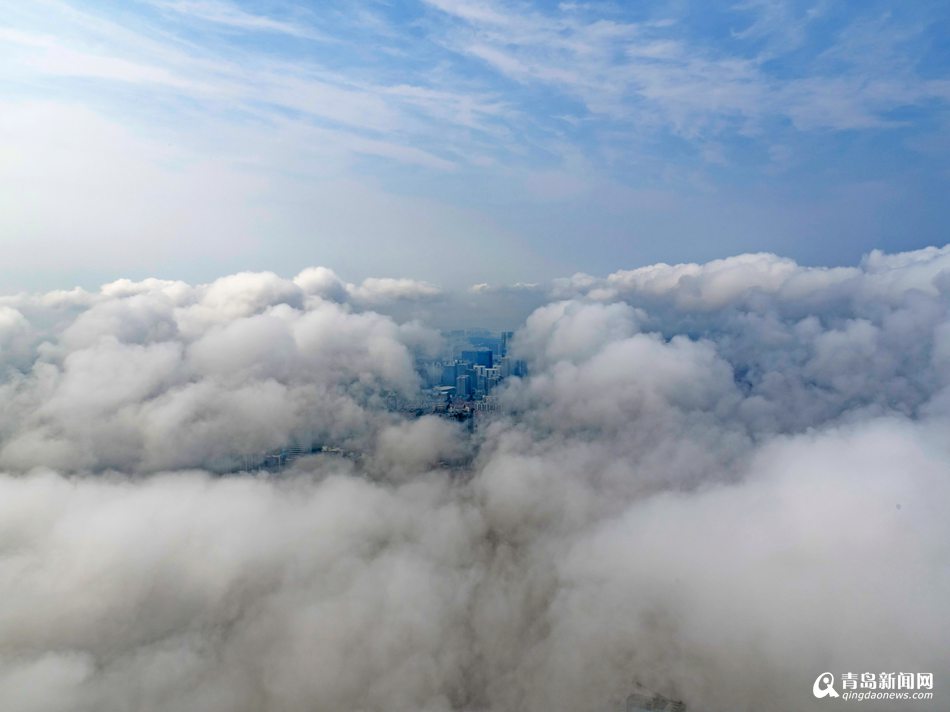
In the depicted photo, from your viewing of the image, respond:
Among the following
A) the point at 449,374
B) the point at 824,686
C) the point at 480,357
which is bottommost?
the point at 824,686

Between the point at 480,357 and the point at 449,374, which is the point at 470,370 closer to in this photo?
the point at 480,357

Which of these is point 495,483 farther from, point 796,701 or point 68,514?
point 68,514

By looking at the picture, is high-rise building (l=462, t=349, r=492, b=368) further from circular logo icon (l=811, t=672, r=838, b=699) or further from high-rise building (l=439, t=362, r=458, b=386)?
circular logo icon (l=811, t=672, r=838, b=699)

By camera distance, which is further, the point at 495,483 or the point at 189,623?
the point at 495,483

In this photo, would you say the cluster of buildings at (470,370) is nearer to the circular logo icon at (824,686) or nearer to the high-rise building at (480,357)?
the high-rise building at (480,357)

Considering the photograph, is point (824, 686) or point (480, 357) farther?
point (480, 357)

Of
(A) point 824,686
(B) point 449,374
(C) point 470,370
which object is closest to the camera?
(A) point 824,686

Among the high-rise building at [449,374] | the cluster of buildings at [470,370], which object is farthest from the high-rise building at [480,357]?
the high-rise building at [449,374]

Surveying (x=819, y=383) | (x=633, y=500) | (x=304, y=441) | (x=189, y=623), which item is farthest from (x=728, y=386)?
(x=189, y=623)

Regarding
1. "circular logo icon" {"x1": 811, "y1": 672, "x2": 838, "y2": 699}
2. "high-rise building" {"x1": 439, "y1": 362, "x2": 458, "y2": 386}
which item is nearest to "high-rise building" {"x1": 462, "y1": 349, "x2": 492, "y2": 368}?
"high-rise building" {"x1": 439, "y1": 362, "x2": 458, "y2": 386}

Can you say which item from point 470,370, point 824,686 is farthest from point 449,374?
point 824,686

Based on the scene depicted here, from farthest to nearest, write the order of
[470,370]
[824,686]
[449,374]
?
[449,374] < [470,370] < [824,686]
